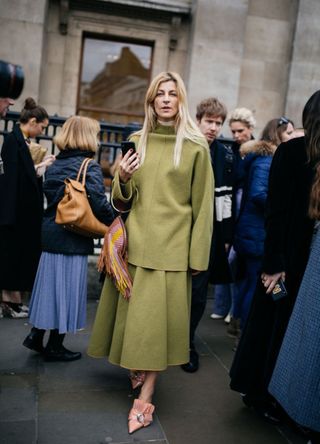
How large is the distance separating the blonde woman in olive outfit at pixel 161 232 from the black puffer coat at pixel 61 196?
759 millimetres

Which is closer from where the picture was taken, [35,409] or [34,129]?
[35,409]

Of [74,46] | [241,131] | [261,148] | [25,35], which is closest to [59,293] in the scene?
[261,148]

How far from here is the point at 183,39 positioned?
415 inches

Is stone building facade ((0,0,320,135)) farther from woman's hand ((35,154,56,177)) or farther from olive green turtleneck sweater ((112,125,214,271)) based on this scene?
olive green turtleneck sweater ((112,125,214,271))

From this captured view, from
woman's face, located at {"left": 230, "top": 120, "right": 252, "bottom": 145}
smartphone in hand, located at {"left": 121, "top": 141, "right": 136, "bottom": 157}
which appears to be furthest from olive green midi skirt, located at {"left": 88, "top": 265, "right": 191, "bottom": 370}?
woman's face, located at {"left": 230, "top": 120, "right": 252, "bottom": 145}

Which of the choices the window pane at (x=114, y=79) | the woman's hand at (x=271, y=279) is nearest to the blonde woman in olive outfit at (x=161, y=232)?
the woman's hand at (x=271, y=279)

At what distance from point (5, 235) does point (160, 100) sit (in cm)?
256

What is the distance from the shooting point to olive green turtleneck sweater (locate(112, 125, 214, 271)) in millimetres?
3143

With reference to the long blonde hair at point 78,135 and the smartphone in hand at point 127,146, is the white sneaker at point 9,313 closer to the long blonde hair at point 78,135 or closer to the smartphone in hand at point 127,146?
the long blonde hair at point 78,135

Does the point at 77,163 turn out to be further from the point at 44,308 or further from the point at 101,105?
the point at 101,105

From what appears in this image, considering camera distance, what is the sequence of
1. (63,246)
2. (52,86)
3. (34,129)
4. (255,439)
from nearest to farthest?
(255,439) < (63,246) < (34,129) < (52,86)

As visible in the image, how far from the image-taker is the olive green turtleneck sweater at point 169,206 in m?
3.14

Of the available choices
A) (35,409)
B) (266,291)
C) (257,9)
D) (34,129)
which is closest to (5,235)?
(34,129)

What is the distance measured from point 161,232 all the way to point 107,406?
4.13ft
